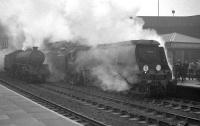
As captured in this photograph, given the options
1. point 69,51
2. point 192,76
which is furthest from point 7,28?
point 192,76

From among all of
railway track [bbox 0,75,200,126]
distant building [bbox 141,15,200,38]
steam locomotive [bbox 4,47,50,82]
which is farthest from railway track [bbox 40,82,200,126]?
distant building [bbox 141,15,200,38]

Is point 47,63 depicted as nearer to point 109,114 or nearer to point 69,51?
point 69,51

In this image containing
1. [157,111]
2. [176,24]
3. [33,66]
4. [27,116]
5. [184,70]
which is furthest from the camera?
[176,24]

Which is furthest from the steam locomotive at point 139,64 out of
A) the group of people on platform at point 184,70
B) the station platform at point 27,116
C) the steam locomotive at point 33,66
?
the steam locomotive at point 33,66

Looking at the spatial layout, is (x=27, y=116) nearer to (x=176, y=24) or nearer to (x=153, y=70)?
(x=153, y=70)

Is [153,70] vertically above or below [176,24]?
below

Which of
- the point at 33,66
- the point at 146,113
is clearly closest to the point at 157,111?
the point at 146,113

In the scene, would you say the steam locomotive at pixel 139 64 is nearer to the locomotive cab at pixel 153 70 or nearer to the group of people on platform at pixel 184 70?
the locomotive cab at pixel 153 70

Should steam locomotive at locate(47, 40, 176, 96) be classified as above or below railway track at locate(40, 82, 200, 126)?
above

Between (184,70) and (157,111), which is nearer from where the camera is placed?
(157,111)

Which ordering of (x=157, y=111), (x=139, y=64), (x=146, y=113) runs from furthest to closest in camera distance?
1. (x=139, y=64)
2. (x=146, y=113)
3. (x=157, y=111)

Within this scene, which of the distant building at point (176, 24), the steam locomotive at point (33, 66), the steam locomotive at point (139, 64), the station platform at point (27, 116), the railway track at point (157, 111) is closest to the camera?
the station platform at point (27, 116)

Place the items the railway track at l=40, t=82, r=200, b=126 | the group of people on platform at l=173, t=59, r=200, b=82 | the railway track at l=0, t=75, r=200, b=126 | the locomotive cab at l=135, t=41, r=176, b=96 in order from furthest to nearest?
1. the group of people on platform at l=173, t=59, r=200, b=82
2. the locomotive cab at l=135, t=41, r=176, b=96
3. the railway track at l=40, t=82, r=200, b=126
4. the railway track at l=0, t=75, r=200, b=126

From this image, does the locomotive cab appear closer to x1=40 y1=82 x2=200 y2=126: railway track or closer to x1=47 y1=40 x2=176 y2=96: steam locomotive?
x1=47 y1=40 x2=176 y2=96: steam locomotive
